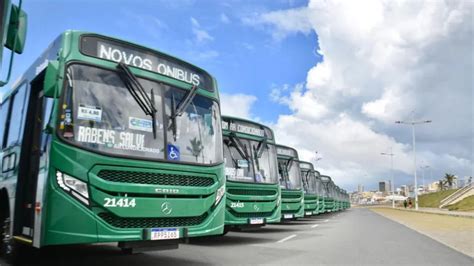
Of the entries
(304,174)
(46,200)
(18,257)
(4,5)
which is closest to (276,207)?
(18,257)

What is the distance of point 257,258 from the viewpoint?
8.51 metres

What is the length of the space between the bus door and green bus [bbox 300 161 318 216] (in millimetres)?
16678

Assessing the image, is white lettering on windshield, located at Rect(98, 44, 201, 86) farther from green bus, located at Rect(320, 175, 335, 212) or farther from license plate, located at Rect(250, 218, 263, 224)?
green bus, located at Rect(320, 175, 335, 212)

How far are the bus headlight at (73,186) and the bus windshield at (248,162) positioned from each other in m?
5.68

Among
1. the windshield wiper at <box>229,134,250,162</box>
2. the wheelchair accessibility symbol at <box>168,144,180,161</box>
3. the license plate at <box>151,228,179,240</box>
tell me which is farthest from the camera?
the windshield wiper at <box>229,134,250,162</box>

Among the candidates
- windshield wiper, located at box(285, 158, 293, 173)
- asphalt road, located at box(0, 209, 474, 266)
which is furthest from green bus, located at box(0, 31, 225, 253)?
windshield wiper, located at box(285, 158, 293, 173)

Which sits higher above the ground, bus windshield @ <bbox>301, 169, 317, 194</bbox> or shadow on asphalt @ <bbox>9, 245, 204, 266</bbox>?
bus windshield @ <bbox>301, 169, 317, 194</bbox>

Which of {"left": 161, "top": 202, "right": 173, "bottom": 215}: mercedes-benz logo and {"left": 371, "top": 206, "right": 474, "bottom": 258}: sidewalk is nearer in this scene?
{"left": 161, "top": 202, "right": 173, "bottom": 215}: mercedes-benz logo

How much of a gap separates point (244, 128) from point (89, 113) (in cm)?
664

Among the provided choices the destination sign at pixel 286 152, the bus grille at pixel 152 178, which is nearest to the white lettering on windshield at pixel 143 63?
the bus grille at pixel 152 178

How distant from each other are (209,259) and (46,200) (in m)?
3.54

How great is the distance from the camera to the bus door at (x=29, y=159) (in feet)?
21.2

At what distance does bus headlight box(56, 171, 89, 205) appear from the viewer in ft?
18.6

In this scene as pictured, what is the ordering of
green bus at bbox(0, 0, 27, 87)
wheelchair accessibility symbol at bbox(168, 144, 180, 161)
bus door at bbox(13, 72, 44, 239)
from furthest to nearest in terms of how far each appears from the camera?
wheelchair accessibility symbol at bbox(168, 144, 180, 161)
bus door at bbox(13, 72, 44, 239)
green bus at bbox(0, 0, 27, 87)
